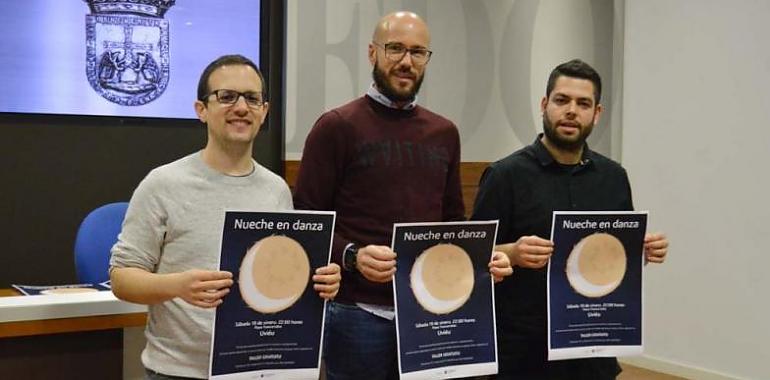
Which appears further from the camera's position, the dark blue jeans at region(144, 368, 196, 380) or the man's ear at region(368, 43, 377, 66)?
the man's ear at region(368, 43, 377, 66)

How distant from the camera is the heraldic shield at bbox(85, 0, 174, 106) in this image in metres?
3.97

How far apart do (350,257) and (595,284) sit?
684 millimetres

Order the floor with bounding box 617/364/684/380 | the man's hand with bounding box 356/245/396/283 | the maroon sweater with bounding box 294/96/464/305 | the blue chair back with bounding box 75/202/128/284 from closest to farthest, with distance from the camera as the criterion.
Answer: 1. the man's hand with bounding box 356/245/396/283
2. the maroon sweater with bounding box 294/96/464/305
3. the blue chair back with bounding box 75/202/128/284
4. the floor with bounding box 617/364/684/380

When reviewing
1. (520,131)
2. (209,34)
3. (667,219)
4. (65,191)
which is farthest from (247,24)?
(667,219)

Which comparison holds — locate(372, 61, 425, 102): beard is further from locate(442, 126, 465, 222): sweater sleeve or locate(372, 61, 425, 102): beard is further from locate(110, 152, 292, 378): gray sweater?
locate(110, 152, 292, 378): gray sweater

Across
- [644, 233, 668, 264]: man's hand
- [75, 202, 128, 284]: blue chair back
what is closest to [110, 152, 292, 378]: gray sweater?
[644, 233, 668, 264]: man's hand

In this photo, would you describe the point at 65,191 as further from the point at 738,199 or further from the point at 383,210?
the point at 738,199

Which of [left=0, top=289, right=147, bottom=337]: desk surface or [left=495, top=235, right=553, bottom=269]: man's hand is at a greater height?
[left=495, top=235, right=553, bottom=269]: man's hand

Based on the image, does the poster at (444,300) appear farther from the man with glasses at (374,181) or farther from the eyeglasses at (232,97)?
the eyeglasses at (232,97)

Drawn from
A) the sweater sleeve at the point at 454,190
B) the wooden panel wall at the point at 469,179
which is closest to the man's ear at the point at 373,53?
the sweater sleeve at the point at 454,190

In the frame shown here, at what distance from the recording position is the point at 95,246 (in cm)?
322

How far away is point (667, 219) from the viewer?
15.8 feet

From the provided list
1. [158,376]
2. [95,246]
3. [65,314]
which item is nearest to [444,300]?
[158,376]

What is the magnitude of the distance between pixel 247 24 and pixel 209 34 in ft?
0.80
